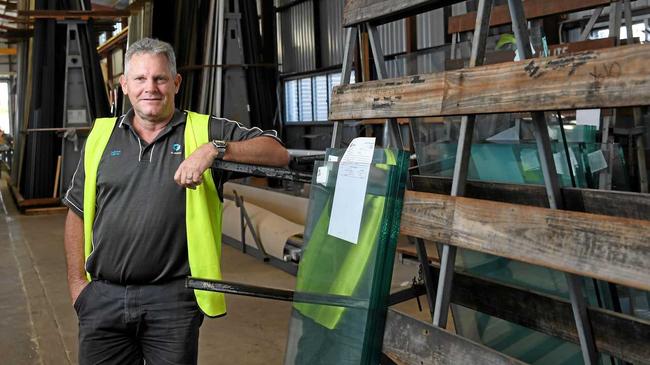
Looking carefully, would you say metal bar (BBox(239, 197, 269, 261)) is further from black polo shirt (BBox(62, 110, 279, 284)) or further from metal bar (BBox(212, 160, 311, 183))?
metal bar (BBox(212, 160, 311, 183))

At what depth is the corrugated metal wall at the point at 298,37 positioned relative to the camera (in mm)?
15508

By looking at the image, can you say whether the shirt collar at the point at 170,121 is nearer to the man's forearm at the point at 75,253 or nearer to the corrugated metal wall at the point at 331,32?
the man's forearm at the point at 75,253

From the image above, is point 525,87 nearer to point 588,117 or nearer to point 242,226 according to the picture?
point 588,117

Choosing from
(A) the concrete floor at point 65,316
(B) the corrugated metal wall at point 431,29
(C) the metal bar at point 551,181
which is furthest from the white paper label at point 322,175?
(B) the corrugated metal wall at point 431,29

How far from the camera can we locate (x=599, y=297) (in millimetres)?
2045

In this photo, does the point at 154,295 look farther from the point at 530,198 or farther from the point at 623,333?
the point at 623,333

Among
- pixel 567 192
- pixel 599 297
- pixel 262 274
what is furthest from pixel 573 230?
pixel 262 274

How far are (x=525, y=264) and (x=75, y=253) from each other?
166cm

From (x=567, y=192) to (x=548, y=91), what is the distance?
46 cm

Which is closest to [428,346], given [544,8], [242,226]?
[544,8]

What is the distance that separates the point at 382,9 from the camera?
6.50 ft

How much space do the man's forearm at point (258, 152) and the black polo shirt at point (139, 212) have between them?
194 millimetres

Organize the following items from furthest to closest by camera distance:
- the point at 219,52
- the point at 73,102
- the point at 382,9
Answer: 1. the point at 73,102
2. the point at 219,52
3. the point at 382,9

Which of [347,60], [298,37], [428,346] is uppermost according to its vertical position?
[298,37]
